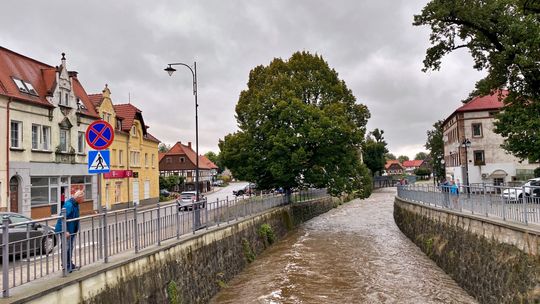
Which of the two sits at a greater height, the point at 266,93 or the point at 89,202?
the point at 266,93

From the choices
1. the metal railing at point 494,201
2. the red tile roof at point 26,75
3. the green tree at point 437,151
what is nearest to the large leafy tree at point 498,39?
the metal railing at point 494,201

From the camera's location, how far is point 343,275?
47.0ft

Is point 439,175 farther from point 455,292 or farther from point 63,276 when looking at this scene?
point 63,276

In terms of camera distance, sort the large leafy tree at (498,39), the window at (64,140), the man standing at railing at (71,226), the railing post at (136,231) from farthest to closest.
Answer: the window at (64,140)
the large leafy tree at (498,39)
the railing post at (136,231)
the man standing at railing at (71,226)

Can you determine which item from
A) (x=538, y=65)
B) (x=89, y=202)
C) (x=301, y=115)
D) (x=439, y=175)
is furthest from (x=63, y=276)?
(x=439, y=175)

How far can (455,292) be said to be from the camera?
12.1 meters

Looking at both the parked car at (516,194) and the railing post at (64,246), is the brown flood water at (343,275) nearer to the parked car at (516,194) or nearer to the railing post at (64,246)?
the parked car at (516,194)

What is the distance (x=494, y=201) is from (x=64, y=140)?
85.0 ft

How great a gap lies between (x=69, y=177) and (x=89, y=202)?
3021mm

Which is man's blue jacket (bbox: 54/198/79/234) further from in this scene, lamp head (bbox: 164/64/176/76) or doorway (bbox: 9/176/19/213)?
doorway (bbox: 9/176/19/213)

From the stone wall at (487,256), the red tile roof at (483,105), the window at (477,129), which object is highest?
the red tile roof at (483,105)

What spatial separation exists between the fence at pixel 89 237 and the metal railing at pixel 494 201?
8407 mm

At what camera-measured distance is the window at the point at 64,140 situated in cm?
2786

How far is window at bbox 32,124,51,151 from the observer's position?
1000 inches
